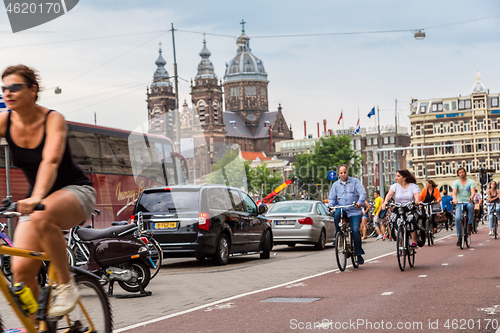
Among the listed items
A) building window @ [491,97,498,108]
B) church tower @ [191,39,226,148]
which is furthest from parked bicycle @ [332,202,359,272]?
church tower @ [191,39,226,148]

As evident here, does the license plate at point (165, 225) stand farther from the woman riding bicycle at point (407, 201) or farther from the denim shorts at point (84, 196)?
the denim shorts at point (84, 196)

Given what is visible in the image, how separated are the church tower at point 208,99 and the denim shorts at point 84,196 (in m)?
160

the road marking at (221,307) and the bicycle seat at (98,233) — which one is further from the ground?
the bicycle seat at (98,233)

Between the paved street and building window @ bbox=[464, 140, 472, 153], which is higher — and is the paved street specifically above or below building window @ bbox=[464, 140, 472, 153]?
below

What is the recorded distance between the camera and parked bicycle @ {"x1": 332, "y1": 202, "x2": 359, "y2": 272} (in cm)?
1295

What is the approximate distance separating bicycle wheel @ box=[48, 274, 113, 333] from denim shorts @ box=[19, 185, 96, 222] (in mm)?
484

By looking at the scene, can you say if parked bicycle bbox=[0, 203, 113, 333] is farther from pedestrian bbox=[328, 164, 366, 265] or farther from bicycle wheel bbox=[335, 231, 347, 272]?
pedestrian bbox=[328, 164, 366, 265]

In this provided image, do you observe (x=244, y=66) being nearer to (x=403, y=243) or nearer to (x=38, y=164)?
(x=403, y=243)

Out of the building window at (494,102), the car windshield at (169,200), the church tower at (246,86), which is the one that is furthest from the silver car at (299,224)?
the church tower at (246,86)

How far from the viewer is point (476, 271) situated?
472 inches

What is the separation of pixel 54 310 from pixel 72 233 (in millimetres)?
6395

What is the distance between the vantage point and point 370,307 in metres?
8.11

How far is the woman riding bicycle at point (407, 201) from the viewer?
13156 millimetres

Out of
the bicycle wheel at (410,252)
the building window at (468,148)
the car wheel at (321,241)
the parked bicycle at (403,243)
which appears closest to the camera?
the parked bicycle at (403,243)
